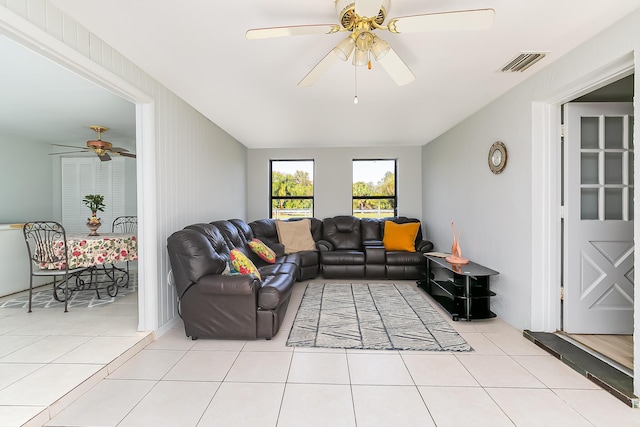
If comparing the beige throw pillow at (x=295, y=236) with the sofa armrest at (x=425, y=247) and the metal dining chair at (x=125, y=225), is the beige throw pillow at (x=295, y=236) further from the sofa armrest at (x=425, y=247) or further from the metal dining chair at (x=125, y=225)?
the metal dining chair at (x=125, y=225)

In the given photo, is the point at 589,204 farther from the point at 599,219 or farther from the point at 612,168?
the point at 612,168

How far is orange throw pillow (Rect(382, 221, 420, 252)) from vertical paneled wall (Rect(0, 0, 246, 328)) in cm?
274

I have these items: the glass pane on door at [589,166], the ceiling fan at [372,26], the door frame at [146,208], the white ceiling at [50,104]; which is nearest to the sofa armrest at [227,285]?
the door frame at [146,208]

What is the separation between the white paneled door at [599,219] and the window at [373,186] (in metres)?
3.46

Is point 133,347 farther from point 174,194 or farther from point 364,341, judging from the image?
point 364,341

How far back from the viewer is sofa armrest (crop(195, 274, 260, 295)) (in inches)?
100

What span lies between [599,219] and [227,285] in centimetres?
329

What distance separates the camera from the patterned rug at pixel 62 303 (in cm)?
337

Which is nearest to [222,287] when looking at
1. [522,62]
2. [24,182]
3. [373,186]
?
[522,62]

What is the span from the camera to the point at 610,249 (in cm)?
258

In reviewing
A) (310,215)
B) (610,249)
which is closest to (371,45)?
(610,249)

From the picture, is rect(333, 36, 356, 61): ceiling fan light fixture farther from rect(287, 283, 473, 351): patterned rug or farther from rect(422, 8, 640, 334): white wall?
rect(287, 283, 473, 351): patterned rug

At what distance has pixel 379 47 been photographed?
Answer: 5.64 feet

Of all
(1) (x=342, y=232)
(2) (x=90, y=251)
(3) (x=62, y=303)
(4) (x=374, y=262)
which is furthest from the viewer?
(1) (x=342, y=232)
